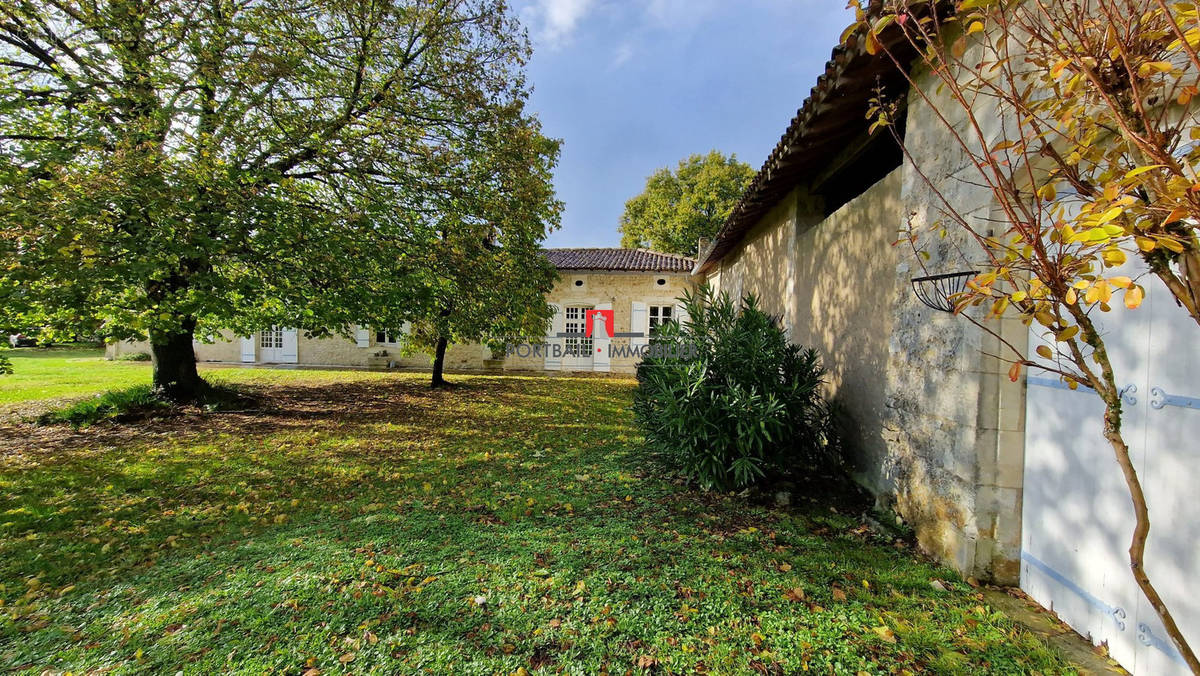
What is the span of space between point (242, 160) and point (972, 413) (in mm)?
7796

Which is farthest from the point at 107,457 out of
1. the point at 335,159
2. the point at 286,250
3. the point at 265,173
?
the point at 335,159

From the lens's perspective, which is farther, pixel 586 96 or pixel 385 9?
pixel 586 96

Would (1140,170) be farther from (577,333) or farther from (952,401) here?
(577,333)

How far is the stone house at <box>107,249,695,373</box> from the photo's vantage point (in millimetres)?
14062

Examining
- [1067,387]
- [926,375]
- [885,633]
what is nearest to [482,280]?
[926,375]

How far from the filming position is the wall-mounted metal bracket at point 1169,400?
154 cm

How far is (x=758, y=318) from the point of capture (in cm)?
393

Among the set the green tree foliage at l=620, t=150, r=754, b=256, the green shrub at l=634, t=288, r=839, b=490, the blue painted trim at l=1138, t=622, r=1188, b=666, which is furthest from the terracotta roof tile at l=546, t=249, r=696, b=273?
the blue painted trim at l=1138, t=622, r=1188, b=666

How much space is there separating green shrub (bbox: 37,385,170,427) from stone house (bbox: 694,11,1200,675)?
9.49 m

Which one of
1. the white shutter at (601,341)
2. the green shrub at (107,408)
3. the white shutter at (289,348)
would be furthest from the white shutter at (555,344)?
the green shrub at (107,408)

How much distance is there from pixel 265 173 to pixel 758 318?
606 cm

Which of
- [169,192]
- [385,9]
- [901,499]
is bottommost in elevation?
[901,499]

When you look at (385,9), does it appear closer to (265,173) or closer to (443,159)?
(443,159)

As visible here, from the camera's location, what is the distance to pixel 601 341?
14.3 m
